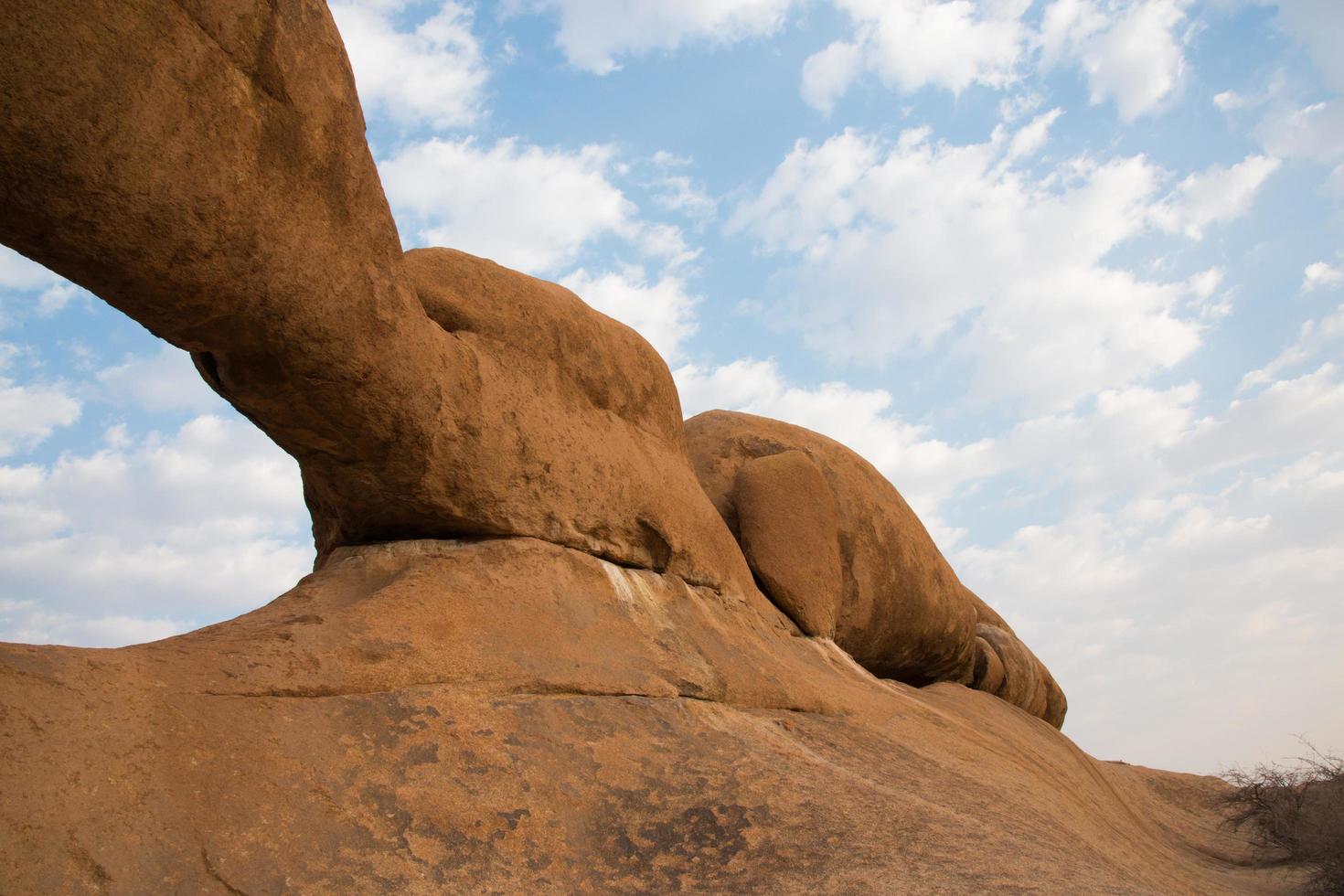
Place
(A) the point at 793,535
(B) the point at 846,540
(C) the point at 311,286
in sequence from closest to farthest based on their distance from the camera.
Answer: (C) the point at 311,286 → (A) the point at 793,535 → (B) the point at 846,540

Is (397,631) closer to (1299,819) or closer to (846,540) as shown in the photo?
(846,540)

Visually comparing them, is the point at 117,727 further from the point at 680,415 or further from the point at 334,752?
the point at 680,415

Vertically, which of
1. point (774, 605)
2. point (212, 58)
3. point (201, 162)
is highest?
point (212, 58)

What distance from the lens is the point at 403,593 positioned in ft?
13.6

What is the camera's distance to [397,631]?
13.0ft

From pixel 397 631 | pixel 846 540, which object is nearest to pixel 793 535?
pixel 846 540

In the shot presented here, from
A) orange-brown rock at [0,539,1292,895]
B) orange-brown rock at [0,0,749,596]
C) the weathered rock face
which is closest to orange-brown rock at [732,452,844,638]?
the weathered rock face

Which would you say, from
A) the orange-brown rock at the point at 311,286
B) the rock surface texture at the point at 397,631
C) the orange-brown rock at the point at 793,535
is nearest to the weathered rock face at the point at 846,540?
the orange-brown rock at the point at 793,535

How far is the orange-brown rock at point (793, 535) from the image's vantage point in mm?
6625

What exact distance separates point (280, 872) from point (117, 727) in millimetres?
626

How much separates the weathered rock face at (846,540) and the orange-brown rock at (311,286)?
103 centimetres

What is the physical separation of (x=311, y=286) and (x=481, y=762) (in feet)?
5.74

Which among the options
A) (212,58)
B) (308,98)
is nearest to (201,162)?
(212,58)

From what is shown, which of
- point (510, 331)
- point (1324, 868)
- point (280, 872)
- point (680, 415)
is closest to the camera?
point (280, 872)
